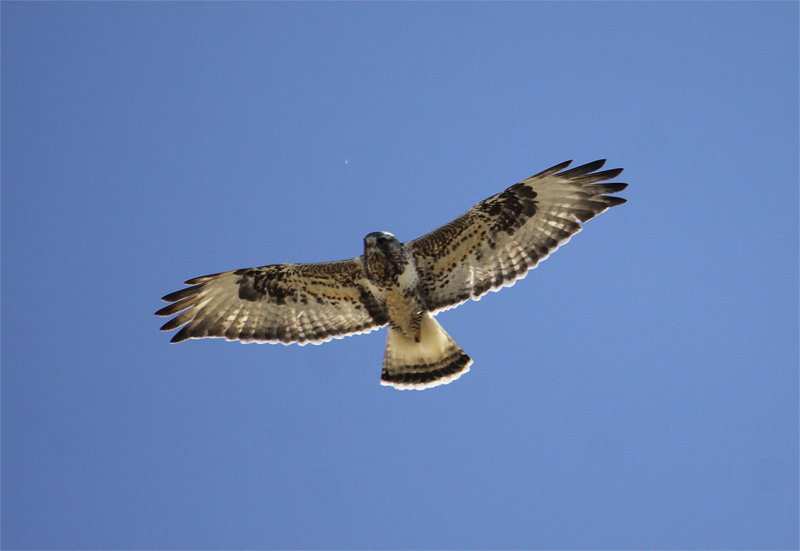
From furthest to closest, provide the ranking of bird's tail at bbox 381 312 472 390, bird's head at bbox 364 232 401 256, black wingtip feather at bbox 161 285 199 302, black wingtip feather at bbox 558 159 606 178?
black wingtip feather at bbox 161 285 199 302
bird's tail at bbox 381 312 472 390
black wingtip feather at bbox 558 159 606 178
bird's head at bbox 364 232 401 256

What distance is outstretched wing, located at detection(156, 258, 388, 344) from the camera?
32.2ft

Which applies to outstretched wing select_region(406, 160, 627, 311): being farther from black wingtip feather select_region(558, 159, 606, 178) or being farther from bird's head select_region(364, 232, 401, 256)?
bird's head select_region(364, 232, 401, 256)

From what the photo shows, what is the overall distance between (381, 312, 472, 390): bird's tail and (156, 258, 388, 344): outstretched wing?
354mm

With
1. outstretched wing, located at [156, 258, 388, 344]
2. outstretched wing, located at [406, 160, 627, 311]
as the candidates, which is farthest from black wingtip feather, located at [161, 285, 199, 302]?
outstretched wing, located at [406, 160, 627, 311]

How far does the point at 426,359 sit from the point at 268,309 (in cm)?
183

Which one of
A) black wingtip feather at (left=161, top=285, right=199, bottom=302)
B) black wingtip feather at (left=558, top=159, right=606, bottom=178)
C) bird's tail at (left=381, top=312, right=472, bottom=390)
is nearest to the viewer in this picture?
black wingtip feather at (left=558, top=159, right=606, bottom=178)

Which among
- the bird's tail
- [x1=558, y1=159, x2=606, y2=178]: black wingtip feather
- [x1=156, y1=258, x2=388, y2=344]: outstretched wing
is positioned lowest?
the bird's tail

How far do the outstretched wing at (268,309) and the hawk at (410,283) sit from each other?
11 mm

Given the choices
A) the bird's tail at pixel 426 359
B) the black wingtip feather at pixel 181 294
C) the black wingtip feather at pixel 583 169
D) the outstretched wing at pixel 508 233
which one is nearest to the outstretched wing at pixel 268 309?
the black wingtip feather at pixel 181 294

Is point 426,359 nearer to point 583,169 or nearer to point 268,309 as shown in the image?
point 268,309

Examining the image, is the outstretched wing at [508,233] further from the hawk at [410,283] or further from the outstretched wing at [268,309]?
the outstretched wing at [268,309]

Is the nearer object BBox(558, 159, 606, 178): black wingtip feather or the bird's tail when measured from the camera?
BBox(558, 159, 606, 178): black wingtip feather

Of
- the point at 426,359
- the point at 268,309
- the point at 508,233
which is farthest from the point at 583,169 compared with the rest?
the point at 268,309

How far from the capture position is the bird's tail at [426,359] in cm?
977
